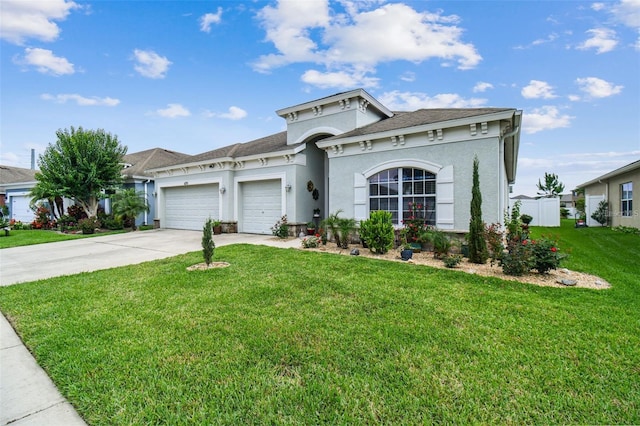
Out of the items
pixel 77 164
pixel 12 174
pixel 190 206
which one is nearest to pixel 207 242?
pixel 190 206

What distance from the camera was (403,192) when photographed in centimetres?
915

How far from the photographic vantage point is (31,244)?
11234 mm

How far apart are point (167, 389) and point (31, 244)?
1333 cm

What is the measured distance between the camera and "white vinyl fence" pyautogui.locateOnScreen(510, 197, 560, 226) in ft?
66.8

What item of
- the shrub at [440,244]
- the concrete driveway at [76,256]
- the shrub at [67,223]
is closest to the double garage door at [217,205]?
the concrete driveway at [76,256]

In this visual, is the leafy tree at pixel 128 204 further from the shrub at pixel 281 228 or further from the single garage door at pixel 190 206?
the shrub at pixel 281 228

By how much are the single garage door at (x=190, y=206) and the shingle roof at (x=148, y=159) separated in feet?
8.89

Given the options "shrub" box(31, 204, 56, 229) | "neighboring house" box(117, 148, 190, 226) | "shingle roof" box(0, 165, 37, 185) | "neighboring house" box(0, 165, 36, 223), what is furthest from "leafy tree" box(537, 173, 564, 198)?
"shingle roof" box(0, 165, 37, 185)

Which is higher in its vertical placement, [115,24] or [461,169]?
[115,24]

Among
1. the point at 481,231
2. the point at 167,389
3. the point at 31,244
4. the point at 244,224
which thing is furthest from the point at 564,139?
the point at 31,244

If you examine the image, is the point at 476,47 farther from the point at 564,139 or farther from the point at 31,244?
the point at 31,244

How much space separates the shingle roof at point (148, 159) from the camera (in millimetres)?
18286

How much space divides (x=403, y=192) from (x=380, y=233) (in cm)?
201

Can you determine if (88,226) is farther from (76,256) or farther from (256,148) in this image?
(256,148)
